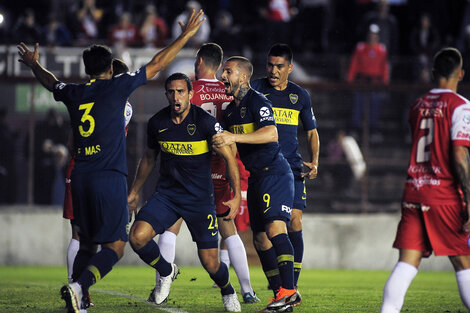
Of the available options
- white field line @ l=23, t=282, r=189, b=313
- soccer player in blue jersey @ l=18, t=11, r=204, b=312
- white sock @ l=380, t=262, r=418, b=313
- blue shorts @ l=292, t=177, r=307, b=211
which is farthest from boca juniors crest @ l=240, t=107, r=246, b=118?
white sock @ l=380, t=262, r=418, b=313

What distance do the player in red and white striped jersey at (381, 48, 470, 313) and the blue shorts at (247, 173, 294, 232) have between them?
6.01 feet

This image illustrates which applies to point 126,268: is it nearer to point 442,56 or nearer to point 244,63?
point 244,63

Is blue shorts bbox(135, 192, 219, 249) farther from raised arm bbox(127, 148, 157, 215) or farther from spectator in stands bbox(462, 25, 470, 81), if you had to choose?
spectator in stands bbox(462, 25, 470, 81)

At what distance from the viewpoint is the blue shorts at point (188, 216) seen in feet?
27.1

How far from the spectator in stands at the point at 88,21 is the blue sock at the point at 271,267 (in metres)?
11.4

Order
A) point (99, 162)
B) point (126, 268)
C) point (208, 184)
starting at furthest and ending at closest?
point (126, 268) → point (208, 184) → point (99, 162)

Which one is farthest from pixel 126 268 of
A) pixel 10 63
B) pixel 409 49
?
pixel 409 49

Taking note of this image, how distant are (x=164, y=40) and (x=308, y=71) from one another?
3.18m

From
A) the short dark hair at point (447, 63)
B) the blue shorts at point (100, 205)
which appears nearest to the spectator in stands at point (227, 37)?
the blue shorts at point (100, 205)

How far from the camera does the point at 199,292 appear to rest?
1033 centimetres

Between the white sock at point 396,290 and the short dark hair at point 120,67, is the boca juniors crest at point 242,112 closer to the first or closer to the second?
the short dark hair at point 120,67

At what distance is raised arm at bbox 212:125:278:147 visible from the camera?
8.00 metres

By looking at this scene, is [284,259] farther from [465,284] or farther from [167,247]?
[465,284]

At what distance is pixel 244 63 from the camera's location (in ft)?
28.7
